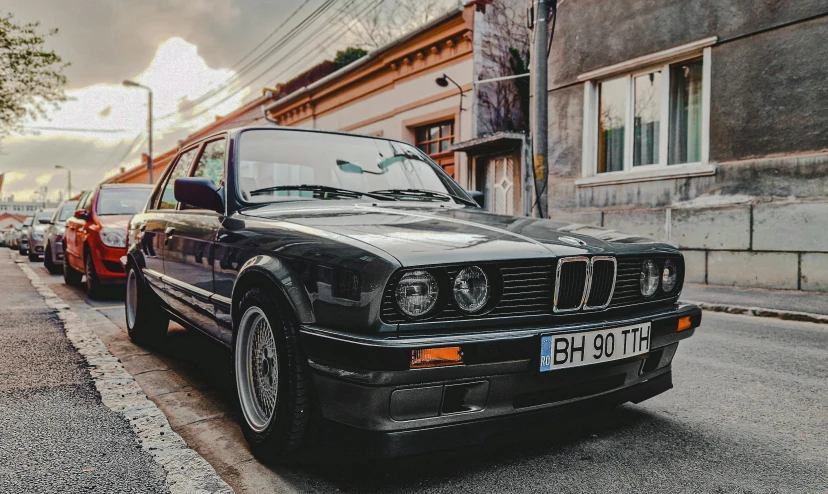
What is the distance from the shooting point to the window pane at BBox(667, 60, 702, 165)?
9.05 metres

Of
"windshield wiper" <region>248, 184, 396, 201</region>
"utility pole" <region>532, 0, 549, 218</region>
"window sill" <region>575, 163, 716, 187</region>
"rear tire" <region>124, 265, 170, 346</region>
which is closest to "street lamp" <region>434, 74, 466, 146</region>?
"window sill" <region>575, 163, 716, 187</region>

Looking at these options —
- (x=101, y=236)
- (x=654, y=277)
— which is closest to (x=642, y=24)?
(x=654, y=277)

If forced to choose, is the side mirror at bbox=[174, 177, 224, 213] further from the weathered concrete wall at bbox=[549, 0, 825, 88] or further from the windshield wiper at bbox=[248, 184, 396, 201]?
the weathered concrete wall at bbox=[549, 0, 825, 88]

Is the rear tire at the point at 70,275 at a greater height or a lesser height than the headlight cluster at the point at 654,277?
lesser

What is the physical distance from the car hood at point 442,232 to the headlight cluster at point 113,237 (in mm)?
5354

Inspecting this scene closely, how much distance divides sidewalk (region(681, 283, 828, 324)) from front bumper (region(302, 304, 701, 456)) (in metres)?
3.92

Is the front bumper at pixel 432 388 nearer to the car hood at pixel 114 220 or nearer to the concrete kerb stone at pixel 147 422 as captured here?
the concrete kerb stone at pixel 147 422

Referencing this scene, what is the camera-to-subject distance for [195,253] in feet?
11.3

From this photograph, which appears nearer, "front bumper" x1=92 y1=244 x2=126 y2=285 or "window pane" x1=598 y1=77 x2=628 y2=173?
"front bumper" x1=92 y1=244 x2=126 y2=285

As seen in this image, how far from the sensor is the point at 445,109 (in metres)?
13.9

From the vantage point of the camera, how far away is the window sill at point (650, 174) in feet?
28.6

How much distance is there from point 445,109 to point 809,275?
8392 mm

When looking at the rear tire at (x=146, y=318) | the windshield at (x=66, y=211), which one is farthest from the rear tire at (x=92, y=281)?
the windshield at (x=66, y=211)

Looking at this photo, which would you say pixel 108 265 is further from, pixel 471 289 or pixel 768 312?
pixel 768 312
